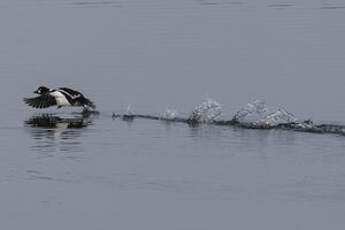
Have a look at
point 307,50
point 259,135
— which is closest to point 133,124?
point 259,135

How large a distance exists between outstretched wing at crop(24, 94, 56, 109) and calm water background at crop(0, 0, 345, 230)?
0.79 feet

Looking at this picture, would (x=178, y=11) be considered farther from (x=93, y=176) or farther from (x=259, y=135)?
Answer: (x=93, y=176)

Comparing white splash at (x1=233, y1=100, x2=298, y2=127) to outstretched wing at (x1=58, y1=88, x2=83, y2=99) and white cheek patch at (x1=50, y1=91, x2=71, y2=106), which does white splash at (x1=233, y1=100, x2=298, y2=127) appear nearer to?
outstretched wing at (x1=58, y1=88, x2=83, y2=99)

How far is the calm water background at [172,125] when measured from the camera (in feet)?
51.6

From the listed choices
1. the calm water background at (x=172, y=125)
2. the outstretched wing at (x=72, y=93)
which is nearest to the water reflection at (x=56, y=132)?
the calm water background at (x=172, y=125)

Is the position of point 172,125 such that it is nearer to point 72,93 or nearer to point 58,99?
point 72,93

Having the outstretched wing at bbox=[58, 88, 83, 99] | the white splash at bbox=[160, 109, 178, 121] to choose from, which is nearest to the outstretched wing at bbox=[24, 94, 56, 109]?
the outstretched wing at bbox=[58, 88, 83, 99]

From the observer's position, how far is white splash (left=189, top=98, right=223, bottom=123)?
22.7 m

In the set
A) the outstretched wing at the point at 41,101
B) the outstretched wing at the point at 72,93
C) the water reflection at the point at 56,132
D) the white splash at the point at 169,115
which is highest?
the outstretched wing at the point at 72,93

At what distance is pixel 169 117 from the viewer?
2295 cm

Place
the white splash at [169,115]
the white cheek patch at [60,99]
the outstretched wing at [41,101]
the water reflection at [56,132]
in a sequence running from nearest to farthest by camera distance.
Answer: the water reflection at [56,132]
the white splash at [169,115]
the white cheek patch at [60,99]
the outstretched wing at [41,101]

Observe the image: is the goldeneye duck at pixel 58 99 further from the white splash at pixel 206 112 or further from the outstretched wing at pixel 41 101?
the white splash at pixel 206 112

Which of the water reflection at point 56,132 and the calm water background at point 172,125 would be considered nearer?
the calm water background at point 172,125

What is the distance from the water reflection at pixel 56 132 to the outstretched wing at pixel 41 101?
0.21 meters
